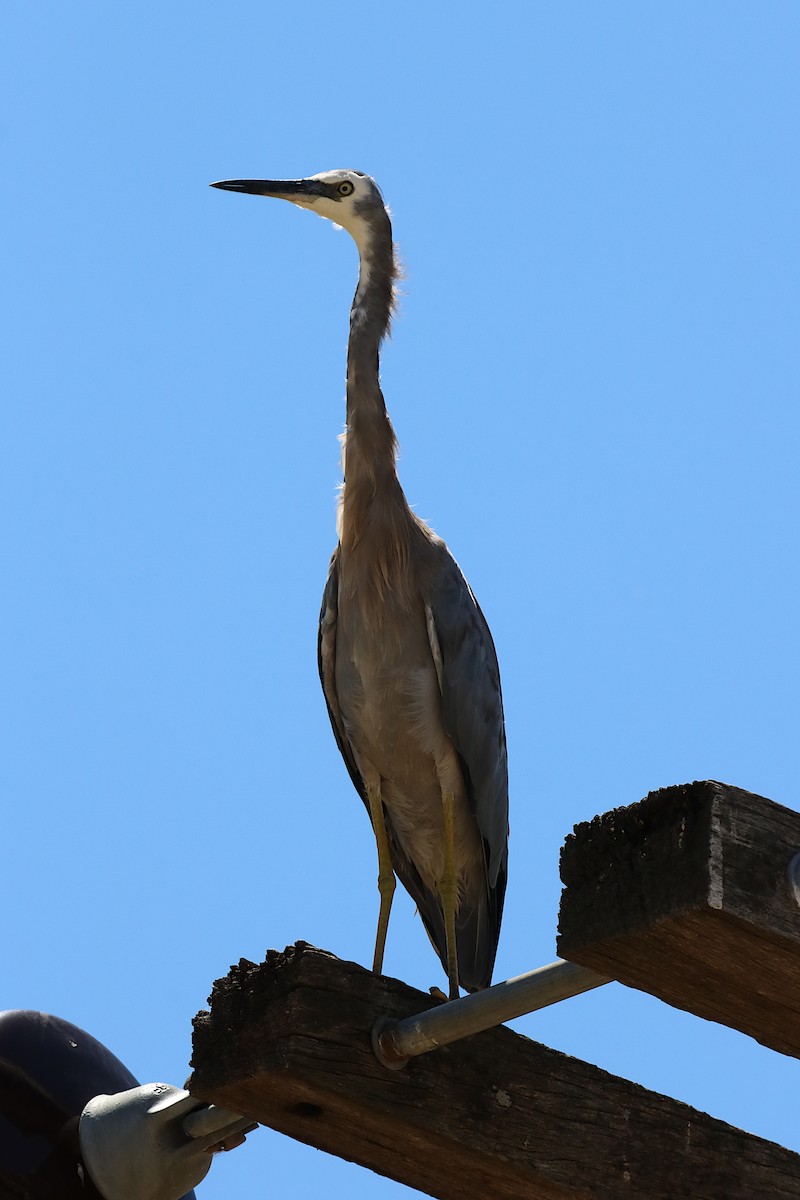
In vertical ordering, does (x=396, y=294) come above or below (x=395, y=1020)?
above

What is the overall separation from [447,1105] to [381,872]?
2.32m

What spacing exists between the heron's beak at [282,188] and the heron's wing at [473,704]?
158cm

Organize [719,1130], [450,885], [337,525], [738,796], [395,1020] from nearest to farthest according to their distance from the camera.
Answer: [738,796] < [395,1020] < [719,1130] < [450,885] < [337,525]

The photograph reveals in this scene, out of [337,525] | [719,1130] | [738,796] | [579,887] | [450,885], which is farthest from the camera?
[337,525]

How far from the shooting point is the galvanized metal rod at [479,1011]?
2.43 meters

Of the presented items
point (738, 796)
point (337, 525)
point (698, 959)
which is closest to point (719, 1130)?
point (698, 959)

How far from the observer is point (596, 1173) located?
2.88 meters

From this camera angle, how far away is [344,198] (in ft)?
19.6

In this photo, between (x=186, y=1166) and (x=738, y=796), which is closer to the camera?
(x=738, y=796)

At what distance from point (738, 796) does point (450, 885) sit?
3.03 m

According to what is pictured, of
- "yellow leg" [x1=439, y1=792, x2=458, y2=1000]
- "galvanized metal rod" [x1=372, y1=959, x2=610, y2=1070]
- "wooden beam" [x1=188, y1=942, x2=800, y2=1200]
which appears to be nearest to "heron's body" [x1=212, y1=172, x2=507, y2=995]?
"yellow leg" [x1=439, y1=792, x2=458, y2=1000]

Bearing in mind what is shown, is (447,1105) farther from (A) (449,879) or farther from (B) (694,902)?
(A) (449,879)

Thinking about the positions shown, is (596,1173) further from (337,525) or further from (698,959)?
(337,525)

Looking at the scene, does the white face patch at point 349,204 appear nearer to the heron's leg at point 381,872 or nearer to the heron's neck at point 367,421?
the heron's neck at point 367,421
